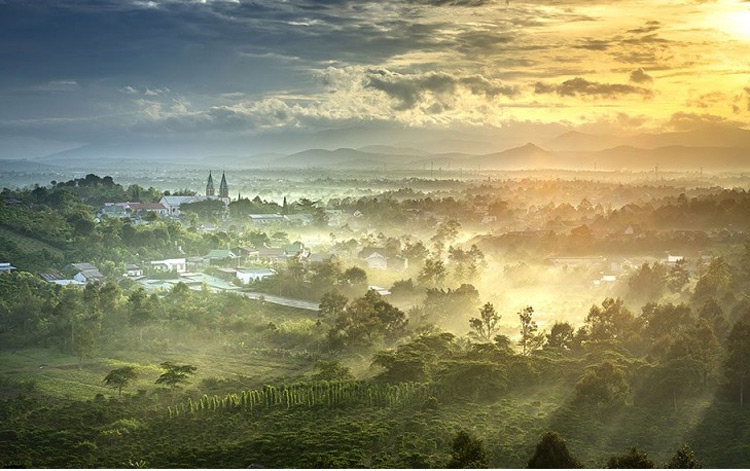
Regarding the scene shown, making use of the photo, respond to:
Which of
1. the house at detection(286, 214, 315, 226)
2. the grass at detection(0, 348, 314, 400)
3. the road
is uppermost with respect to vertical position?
the house at detection(286, 214, 315, 226)

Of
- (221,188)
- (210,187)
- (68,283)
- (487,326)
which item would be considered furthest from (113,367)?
(210,187)

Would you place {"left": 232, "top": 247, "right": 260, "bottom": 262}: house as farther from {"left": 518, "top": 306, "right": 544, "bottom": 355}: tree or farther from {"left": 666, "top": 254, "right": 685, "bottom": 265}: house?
{"left": 666, "top": 254, "right": 685, "bottom": 265}: house

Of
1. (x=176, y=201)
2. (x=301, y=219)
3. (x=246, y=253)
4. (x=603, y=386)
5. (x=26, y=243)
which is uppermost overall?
(x=176, y=201)

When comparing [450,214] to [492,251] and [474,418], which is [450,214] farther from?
[474,418]

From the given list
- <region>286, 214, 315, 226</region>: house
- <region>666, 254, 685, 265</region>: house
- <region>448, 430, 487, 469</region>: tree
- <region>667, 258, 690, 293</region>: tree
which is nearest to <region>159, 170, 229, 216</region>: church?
<region>286, 214, 315, 226</region>: house

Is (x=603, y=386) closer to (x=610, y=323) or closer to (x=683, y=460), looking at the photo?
(x=683, y=460)

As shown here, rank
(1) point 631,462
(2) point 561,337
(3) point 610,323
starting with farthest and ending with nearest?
(3) point 610,323
(2) point 561,337
(1) point 631,462
